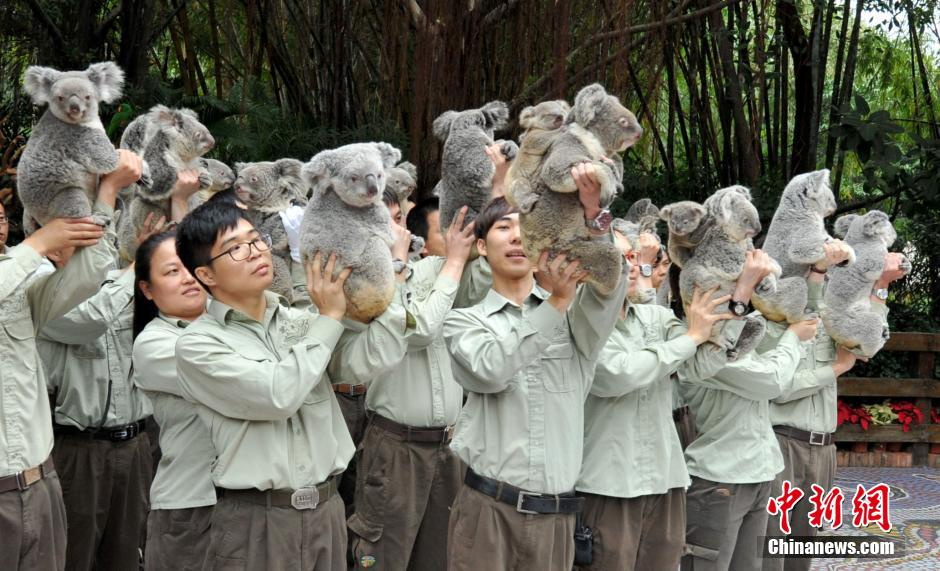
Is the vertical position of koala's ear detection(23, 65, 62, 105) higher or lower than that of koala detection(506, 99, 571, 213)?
higher

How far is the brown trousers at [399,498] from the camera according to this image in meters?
3.81

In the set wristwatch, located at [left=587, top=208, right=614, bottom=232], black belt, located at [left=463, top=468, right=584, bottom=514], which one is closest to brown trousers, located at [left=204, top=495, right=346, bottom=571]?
black belt, located at [left=463, top=468, right=584, bottom=514]

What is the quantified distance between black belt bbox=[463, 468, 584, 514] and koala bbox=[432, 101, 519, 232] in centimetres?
131

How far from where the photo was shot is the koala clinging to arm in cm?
306

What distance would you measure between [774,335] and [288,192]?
2090mm

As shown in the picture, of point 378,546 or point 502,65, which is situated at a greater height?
point 502,65

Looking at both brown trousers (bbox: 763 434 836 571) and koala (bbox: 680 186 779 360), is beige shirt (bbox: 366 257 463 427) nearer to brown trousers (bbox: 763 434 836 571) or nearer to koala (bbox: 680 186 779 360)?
koala (bbox: 680 186 779 360)

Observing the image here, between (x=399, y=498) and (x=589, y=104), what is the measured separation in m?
1.84

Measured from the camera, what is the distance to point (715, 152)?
30.0 ft

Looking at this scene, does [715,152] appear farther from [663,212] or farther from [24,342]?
[24,342]

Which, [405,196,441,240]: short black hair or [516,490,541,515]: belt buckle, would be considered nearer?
[516,490,541,515]: belt buckle

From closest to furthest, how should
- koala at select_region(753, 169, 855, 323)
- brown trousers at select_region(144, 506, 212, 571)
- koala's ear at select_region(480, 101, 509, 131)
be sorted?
brown trousers at select_region(144, 506, 212, 571) < koala at select_region(753, 169, 855, 323) < koala's ear at select_region(480, 101, 509, 131)

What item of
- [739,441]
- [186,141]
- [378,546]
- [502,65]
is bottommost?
[378,546]

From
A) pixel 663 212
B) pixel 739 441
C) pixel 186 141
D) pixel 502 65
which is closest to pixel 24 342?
pixel 186 141
